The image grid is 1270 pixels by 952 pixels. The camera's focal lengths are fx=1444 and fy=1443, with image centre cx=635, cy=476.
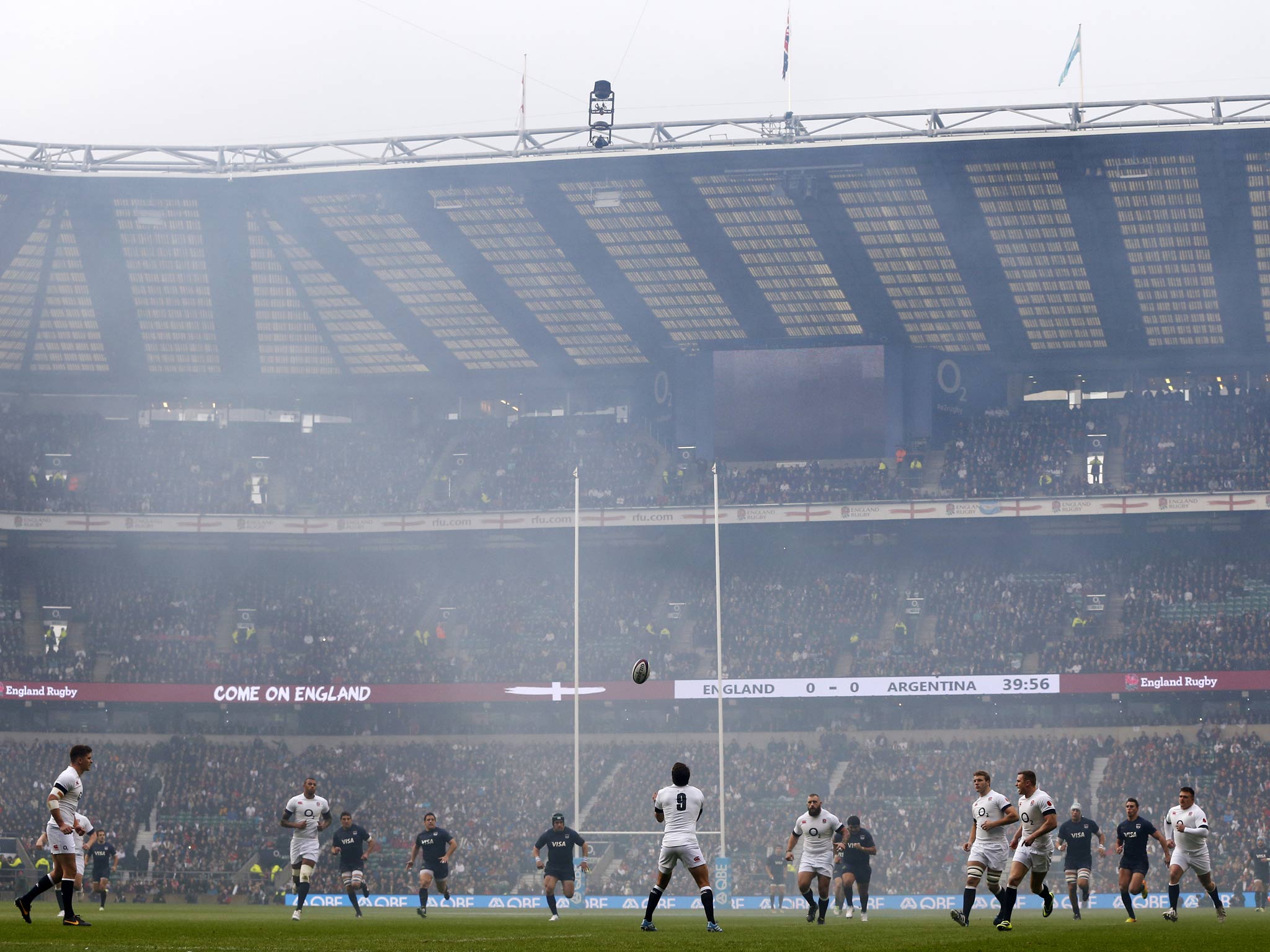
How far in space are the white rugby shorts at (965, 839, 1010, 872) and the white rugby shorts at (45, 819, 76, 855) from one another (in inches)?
444

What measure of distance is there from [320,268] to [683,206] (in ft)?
46.8

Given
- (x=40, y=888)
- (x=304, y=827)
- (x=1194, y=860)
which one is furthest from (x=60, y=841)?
(x=1194, y=860)

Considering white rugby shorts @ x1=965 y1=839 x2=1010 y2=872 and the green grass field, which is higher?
white rugby shorts @ x1=965 y1=839 x2=1010 y2=872

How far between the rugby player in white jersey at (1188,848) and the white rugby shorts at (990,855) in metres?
4.12

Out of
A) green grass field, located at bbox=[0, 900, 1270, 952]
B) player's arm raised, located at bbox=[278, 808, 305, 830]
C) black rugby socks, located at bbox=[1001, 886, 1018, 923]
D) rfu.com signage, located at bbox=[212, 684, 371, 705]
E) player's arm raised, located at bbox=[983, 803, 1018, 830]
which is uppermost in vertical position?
rfu.com signage, located at bbox=[212, 684, 371, 705]

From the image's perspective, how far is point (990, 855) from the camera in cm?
1833

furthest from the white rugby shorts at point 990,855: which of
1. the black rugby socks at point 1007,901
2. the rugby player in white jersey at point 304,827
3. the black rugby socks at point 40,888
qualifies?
the black rugby socks at point 40,888

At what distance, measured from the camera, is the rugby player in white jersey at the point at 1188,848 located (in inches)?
829

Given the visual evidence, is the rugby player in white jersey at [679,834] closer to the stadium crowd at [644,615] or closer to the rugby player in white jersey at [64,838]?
the rugby player in white jersey at [64,838]

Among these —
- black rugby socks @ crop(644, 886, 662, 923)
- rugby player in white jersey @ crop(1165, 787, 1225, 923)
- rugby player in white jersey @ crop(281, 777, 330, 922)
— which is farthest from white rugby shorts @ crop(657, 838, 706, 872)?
rugby player in white jersey @ crop(1165, 787, 1225, 923)

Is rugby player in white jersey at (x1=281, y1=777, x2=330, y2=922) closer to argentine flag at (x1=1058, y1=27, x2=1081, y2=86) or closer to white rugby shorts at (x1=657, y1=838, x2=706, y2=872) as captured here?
white rugby shorts at (x1=657, y1=838, x2=706, y2=872)

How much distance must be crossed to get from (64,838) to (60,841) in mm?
62

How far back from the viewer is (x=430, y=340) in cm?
5916

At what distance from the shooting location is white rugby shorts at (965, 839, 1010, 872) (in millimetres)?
18281
